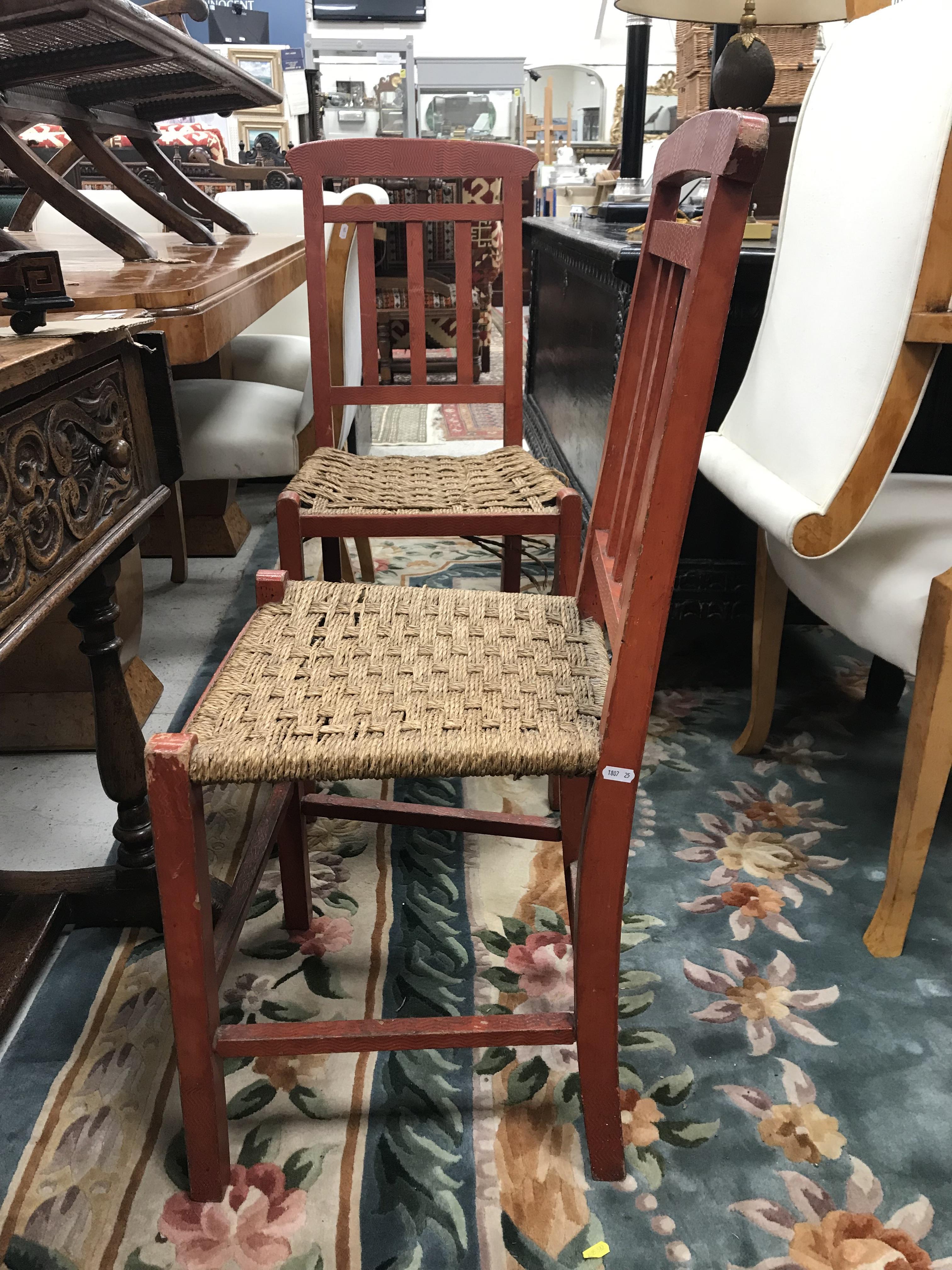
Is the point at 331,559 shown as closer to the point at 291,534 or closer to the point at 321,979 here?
the point at 291,534

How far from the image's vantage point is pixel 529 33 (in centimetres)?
812

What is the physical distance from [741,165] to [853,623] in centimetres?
69

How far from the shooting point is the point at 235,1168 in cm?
86

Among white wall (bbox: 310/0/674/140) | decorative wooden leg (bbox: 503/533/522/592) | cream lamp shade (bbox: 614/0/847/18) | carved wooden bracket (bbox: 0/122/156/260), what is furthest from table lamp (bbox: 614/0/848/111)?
white wall (bbox: 310/0/674/140)

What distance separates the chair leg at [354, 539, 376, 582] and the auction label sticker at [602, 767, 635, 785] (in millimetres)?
1356

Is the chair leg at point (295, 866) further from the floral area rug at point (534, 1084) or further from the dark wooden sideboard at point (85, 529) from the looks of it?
the dark wooden sideboard at point (85, 529)

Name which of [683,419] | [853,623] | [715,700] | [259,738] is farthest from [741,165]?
[715,700]

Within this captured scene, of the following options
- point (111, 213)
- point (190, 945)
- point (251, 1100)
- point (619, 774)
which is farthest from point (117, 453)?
point (111, 213)

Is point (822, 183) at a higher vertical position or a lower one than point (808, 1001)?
higher

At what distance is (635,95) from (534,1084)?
7.60 feet

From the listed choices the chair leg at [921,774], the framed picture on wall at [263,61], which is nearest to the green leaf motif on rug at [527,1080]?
the chair leg at [921,774]

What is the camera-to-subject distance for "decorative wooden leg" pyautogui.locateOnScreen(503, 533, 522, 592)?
59.8 inches

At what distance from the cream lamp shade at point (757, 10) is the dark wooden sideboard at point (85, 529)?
1.56 m

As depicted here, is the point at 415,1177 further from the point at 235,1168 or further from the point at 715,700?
the point at 715,700
